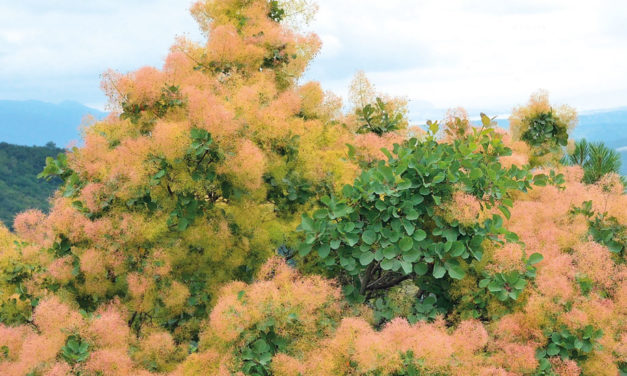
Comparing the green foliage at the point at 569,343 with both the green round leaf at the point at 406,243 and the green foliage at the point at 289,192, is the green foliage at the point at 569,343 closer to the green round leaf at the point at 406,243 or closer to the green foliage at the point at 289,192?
the green round leaf at the point at 406,243

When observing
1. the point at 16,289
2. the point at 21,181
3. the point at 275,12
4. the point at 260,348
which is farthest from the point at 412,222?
the point at 21,181

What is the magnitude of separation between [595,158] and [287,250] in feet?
29.4

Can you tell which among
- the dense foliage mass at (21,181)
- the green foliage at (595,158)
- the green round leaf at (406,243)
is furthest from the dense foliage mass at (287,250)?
the dense foliage mass at (21,181)

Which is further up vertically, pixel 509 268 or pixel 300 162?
pixel 300 162

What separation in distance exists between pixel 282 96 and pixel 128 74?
173cm

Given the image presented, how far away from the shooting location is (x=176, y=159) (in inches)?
184

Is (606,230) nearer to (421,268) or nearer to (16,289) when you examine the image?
(421,268)

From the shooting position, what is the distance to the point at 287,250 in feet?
19.6

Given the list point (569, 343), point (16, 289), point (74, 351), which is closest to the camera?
point (74, 351)

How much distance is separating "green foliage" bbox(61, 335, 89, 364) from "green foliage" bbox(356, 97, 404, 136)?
13.2ft

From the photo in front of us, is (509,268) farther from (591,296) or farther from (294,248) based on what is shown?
(294,248)

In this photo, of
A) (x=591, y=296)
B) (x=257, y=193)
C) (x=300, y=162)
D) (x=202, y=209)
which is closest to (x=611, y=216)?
(x=591, y=296)

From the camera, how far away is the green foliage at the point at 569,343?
401 cm

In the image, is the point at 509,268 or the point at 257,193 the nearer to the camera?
the point at 509,268
